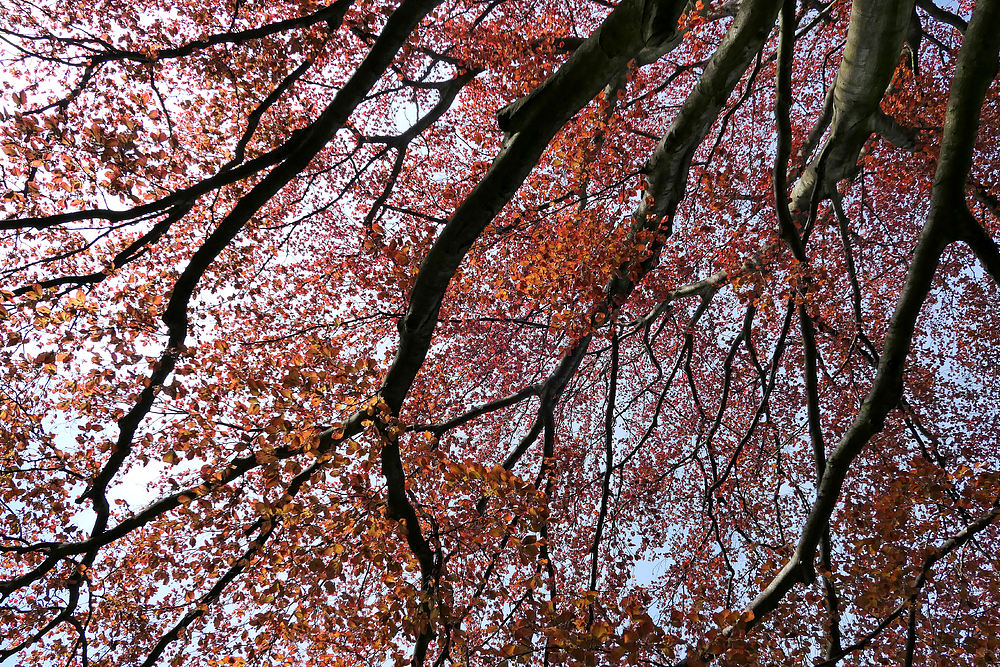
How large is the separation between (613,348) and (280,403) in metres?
4.61

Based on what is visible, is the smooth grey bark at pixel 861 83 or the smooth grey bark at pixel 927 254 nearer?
the smooth grey bark at pixel 927 254

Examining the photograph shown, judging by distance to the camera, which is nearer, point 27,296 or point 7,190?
point 27,296

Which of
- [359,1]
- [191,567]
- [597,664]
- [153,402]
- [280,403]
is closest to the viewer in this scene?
[597,664]

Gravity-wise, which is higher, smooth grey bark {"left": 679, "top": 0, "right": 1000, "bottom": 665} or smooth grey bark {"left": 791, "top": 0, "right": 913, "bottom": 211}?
smooth grey bark {"left": 791, "top": 0, "right": 913, "bottom": 211}

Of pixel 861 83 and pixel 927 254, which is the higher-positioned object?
pixel 861 83

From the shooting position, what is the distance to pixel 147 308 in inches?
211

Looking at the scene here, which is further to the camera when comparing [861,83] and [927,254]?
[861,83]

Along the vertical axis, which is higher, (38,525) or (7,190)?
(7,190)

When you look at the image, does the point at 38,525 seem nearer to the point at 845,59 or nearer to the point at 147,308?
the point at 147,308

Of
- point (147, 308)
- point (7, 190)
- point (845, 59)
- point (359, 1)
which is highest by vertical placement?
point (359, 1)

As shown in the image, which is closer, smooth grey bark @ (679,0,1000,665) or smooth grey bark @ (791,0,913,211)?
smooth grey bark @ (679,0,1000,665)

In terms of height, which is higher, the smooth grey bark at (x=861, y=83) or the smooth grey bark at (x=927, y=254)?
the smooth grey bark at (x=861, y=83)

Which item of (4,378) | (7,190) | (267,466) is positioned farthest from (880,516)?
(7,190)

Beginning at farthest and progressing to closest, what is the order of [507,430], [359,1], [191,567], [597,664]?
[507,430] < [359,1] < [191,567] < [597,664]
